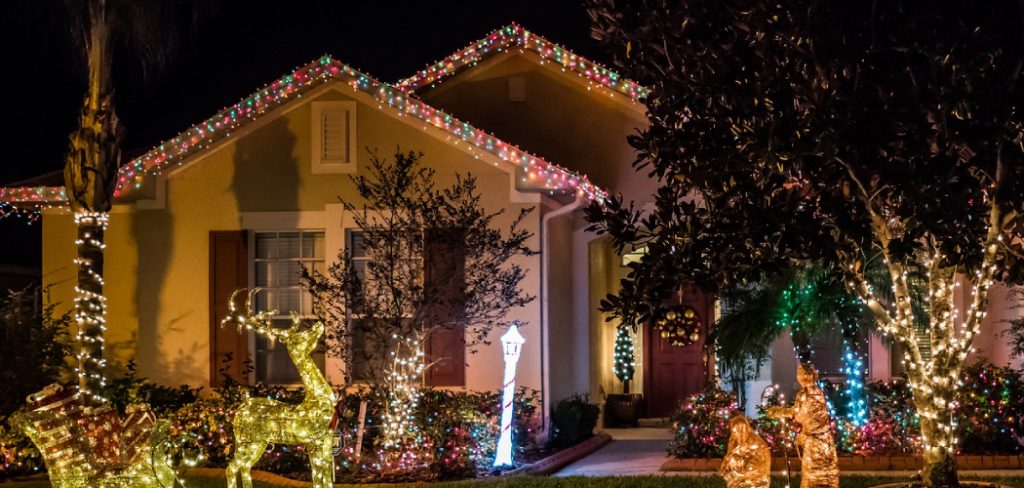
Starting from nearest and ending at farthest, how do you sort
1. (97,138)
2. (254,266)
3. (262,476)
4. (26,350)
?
(262,476), (97,138), (26,350), (254,266)

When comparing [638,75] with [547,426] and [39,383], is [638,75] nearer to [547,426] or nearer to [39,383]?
[547,426]

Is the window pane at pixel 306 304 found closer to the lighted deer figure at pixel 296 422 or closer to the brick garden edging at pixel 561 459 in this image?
the brick garden edging at pixel 561 459

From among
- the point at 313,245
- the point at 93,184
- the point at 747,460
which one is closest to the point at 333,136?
the point at 313,245

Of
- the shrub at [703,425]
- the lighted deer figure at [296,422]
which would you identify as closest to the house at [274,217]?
the shrub at [703,425]

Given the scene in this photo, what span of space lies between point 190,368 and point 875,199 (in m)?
8.62

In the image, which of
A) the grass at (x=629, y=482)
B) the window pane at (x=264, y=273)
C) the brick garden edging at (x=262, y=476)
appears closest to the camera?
the grass at (x=629, y=482)

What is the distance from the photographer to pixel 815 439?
8.76 meters

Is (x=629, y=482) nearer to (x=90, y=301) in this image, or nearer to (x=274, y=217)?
(x=274, y=217)

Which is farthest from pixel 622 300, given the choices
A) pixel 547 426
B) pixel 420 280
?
pixel 547 426

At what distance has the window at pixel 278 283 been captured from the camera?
1368 centimetres

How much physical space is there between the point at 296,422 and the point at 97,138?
508cm

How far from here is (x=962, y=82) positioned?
7363mm

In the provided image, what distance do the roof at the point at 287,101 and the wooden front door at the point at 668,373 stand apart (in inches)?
182

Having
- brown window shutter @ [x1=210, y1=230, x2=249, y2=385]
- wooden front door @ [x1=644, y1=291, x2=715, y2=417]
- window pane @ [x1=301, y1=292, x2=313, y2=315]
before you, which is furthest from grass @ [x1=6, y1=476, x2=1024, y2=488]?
wooden front door @ [x1=644, y1=291, x2=715, y2=417]
